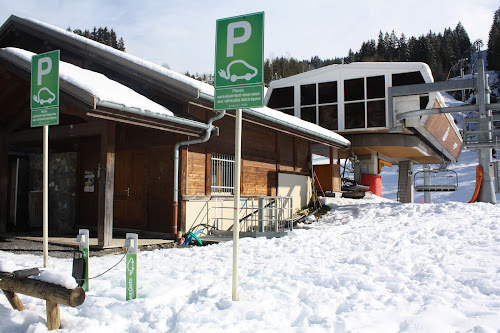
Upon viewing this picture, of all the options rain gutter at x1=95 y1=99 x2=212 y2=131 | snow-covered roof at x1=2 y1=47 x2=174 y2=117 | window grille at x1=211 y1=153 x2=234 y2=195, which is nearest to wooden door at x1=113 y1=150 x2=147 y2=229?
window grille at x1=211 y1=153 x2=234 y2=195

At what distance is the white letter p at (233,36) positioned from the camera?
15.2ft

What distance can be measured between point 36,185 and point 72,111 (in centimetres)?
583

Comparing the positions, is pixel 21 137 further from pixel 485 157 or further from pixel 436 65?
pixel 436 65

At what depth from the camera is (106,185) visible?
8.09 m

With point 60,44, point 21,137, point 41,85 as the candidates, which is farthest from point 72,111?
point 60,44

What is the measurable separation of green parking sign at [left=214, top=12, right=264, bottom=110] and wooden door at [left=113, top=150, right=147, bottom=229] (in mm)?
6418

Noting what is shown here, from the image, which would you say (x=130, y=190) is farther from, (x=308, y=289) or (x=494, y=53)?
(x=494, y=53)

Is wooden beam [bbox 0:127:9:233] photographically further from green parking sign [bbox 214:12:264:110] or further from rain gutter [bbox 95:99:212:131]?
green parking sign [bbox 214:12:264:110]

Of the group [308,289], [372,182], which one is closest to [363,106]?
[372,182]

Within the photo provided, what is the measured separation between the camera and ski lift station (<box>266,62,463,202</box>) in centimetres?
1898

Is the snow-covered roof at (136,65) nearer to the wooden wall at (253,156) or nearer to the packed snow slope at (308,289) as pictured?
the wooden wall at (253,156)

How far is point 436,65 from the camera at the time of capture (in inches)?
3777

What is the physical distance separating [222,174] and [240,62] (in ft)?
23.4

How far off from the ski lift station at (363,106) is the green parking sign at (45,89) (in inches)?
546
